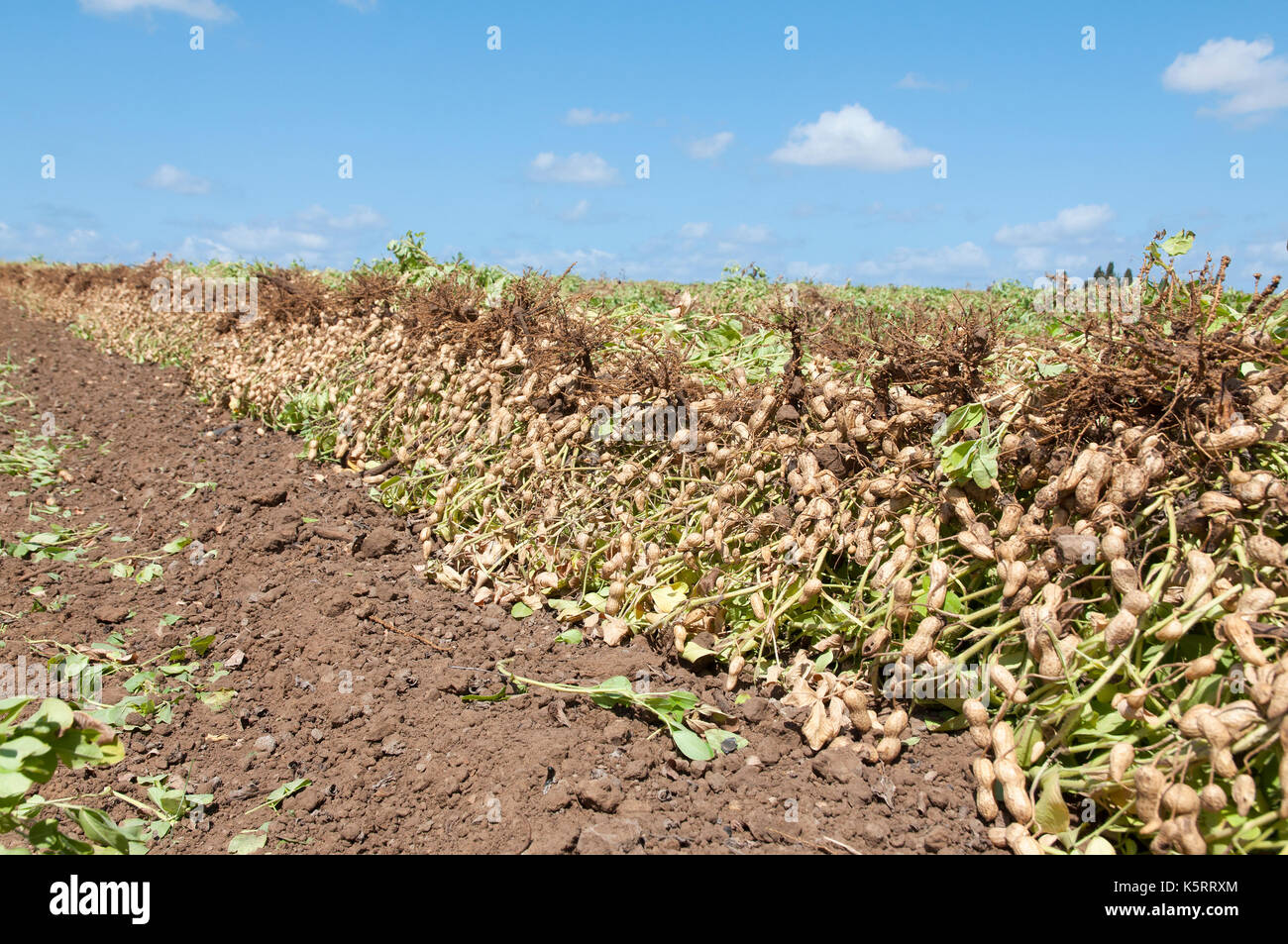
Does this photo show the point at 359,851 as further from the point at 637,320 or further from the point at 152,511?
the point at 152,511

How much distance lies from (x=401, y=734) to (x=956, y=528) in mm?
2023

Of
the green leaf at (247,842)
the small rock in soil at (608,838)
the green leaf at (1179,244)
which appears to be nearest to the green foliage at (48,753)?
the green leaf at (247,842)

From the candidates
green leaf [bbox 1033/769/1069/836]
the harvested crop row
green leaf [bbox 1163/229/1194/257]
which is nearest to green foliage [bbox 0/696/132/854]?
the harvested crop row

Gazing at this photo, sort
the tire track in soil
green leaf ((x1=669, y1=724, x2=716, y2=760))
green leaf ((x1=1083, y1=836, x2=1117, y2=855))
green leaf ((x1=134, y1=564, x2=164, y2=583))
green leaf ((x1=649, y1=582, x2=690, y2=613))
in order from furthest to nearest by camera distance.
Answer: green leaf ((x1=134, y1=564, x2=164, y2=583)), green leaf ((x1=649, y1=582, x2=690, y2=613)), green leaf ((x1=669, y1=724, x2=716, y2=760)), the tire track in soil, green leaf ((x1=1083, y1=836, x2=1117, y2=855))

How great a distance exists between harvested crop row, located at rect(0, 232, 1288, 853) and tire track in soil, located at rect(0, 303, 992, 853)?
163mm

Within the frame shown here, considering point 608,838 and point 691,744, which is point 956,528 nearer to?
point 691,744

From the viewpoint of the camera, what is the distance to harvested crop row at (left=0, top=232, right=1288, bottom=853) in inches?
77.6

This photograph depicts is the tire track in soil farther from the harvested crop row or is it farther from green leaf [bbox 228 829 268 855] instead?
the harvested crop row

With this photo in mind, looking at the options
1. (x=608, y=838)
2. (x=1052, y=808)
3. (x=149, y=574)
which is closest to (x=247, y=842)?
(x=608, y=838)

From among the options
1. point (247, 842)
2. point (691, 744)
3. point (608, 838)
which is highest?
point (691, 744)

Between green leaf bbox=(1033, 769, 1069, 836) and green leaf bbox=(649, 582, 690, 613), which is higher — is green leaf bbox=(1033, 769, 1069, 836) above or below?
below

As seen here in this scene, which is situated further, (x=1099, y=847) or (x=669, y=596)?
(x=669, y=596)

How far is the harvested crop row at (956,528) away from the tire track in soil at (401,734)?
163 millimetres

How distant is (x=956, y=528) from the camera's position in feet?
8.77
